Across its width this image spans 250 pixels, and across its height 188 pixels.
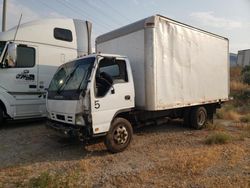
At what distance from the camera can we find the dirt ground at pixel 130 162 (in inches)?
175

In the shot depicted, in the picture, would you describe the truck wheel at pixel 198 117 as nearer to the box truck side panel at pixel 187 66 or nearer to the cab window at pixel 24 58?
the box truck side panel at pixel 187 66

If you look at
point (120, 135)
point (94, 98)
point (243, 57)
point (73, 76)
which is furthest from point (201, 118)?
point (243, 57)

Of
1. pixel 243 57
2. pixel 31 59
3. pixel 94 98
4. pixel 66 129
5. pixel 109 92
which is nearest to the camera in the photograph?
pixel 94 98

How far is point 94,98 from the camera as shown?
5.51 m

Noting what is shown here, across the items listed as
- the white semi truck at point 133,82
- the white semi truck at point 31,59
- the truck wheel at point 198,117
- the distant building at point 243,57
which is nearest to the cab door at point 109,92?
the white semi truck at point 133,82

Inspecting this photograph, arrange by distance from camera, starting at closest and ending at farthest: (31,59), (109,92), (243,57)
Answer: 1. (109,92)
2. (31,59)
3. (243,57)

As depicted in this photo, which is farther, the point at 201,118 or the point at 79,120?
the point at 201,118

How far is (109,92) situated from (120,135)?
107 cm

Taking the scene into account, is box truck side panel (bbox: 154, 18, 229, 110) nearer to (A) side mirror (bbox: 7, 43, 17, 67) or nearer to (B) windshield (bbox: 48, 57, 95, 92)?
(B) windshield (bbox: 48, 57, 95, 92)

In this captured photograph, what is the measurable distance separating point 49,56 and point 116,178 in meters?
6.20

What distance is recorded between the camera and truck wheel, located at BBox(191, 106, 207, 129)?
8727 millimetres

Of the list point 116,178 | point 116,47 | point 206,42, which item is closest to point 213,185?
point 116,178

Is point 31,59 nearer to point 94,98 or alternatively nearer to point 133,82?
point 133,82

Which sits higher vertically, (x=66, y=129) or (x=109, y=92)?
(x=109, y=92)
